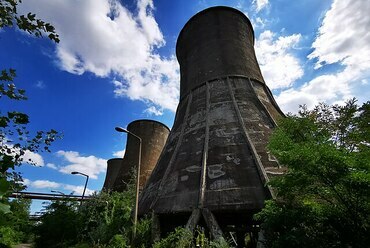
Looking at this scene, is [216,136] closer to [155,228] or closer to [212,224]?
[212,224]

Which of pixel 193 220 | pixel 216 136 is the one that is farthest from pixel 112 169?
pixel 193 220

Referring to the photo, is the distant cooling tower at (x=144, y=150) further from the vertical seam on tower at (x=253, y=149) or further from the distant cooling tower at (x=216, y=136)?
the vertical seam on tower at (x=253, y=149)

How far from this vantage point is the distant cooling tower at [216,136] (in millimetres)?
7340

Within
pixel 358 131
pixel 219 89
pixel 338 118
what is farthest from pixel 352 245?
pixel 219 89

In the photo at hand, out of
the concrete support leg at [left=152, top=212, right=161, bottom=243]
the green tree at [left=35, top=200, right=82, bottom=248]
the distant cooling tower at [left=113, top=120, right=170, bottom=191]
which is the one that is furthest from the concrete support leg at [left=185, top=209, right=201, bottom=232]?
the distant cooling tower at [left=113, top=120, right=170, bottom=191]

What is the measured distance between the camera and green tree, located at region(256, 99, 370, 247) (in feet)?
15.3

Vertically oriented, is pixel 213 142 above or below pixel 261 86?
below

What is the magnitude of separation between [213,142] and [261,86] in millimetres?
5713

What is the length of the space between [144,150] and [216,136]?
14406mm

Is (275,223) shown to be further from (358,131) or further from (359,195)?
(358,131)

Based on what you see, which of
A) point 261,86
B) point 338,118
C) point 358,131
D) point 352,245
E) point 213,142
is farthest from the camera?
point 261,86

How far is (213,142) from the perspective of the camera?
945 centimetres

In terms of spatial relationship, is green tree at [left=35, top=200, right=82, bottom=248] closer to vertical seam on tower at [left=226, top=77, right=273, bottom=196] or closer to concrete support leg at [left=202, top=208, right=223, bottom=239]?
concrete support leg at [left=202, top=208, right=223, bottom=239]

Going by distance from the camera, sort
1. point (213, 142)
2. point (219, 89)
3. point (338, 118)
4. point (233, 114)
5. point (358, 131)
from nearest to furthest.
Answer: point (358, 131), point (338, 118), point (213, 142), point (233, 114), point (219, 89)
